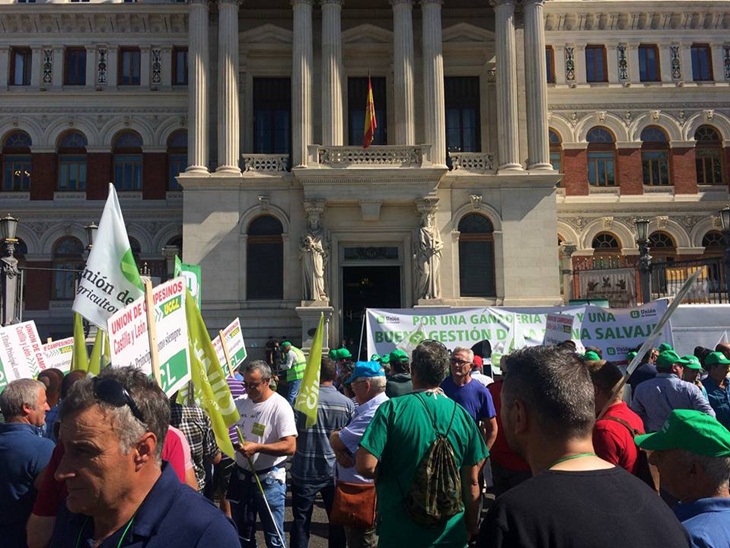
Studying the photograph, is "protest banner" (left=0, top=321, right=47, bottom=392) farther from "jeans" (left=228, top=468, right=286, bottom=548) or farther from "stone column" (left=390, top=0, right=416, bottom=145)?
"stone column" (left=390, top=0, right=416, bottom=145)

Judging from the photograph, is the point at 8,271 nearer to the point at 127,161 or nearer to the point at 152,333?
the point at 127,161

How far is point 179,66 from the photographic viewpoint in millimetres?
29688

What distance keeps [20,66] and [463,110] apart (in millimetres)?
18544

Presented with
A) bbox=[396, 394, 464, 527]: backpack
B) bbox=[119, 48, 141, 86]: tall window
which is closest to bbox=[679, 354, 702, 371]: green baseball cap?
bbox=[396, 394, 464, 527]: backpack

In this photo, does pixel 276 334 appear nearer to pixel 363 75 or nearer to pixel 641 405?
pixel 363 75

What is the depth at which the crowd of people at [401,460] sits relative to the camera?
248 cm

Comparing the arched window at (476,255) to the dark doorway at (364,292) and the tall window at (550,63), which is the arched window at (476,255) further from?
the tall window at (550,63)

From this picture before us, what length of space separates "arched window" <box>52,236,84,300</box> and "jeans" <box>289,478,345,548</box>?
80.4 ft

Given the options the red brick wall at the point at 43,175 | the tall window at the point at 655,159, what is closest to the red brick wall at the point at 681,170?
the tall window at the point at 655,159

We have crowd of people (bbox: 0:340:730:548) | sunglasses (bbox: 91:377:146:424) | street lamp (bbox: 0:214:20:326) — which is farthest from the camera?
street lamp (bbox: 0:214:20:326)

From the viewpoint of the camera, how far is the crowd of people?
248cm

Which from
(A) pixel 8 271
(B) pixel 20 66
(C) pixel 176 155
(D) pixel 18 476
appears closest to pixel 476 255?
(C) pixel 176 155

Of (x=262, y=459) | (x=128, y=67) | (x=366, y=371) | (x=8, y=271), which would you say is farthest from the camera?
(x=128, y=67)

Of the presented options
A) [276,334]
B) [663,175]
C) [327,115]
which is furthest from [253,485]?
[663,175]
